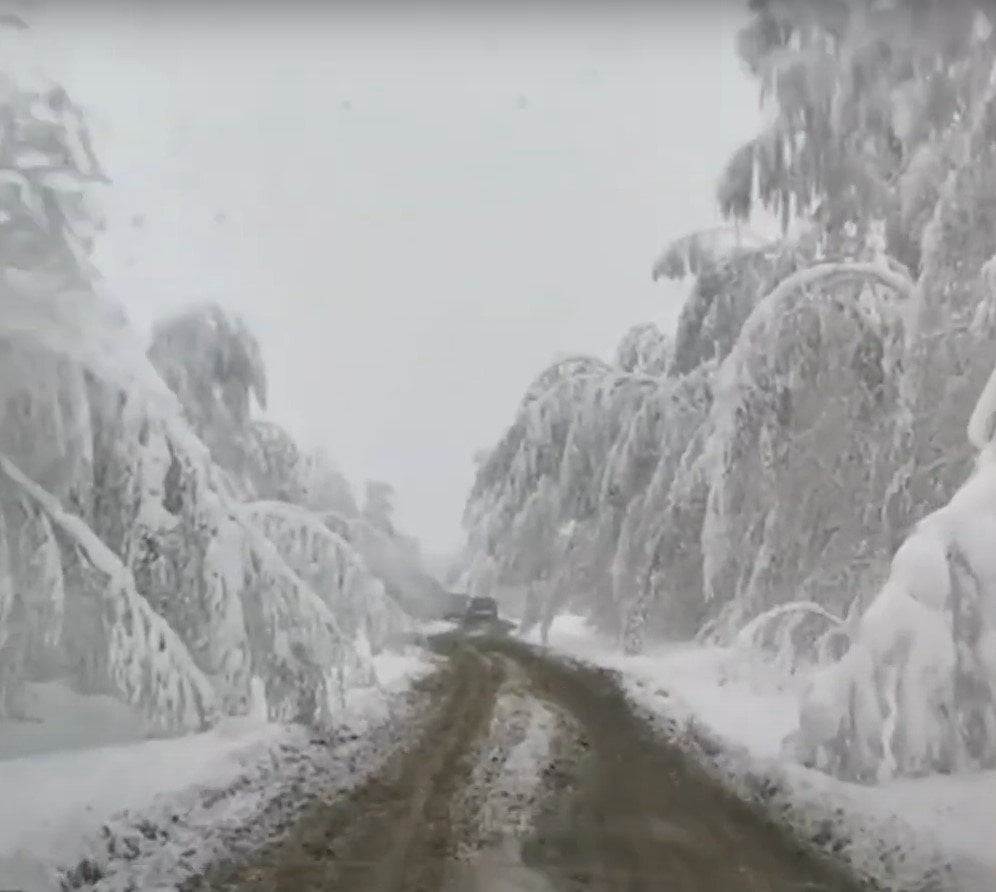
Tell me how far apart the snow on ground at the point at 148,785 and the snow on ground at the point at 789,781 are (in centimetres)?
52

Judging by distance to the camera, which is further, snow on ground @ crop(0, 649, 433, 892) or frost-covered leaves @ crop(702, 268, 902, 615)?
frost-covered leaves @ crop(702, 268, 902, 615)

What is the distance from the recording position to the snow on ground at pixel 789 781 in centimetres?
195

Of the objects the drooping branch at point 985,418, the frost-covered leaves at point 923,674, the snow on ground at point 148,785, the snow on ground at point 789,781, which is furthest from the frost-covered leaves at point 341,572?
the drooping branch at point 985,418

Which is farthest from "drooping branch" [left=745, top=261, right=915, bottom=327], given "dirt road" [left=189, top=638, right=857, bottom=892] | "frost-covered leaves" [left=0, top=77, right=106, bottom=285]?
"frost-covered leaves" [left=0, top=77, right=106, bottom=285]

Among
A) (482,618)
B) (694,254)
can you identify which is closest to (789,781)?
(482,618)

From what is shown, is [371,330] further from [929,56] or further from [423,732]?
[929,56]

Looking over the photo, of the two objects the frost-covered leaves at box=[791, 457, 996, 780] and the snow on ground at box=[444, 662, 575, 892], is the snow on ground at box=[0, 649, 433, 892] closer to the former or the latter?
the snow on ground at box=[444, 662, 575, 892]

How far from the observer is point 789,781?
2.10 meters

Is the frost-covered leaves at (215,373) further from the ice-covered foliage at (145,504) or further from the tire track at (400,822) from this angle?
the tire track at (400,822)

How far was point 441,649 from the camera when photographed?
7.52 ft

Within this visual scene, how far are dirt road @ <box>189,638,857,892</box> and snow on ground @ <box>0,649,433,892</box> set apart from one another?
0.07 metres

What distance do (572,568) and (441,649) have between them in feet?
1.18

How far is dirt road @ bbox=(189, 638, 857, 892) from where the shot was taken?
2.00 meters

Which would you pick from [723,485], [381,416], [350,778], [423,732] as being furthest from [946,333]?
[350,778]
